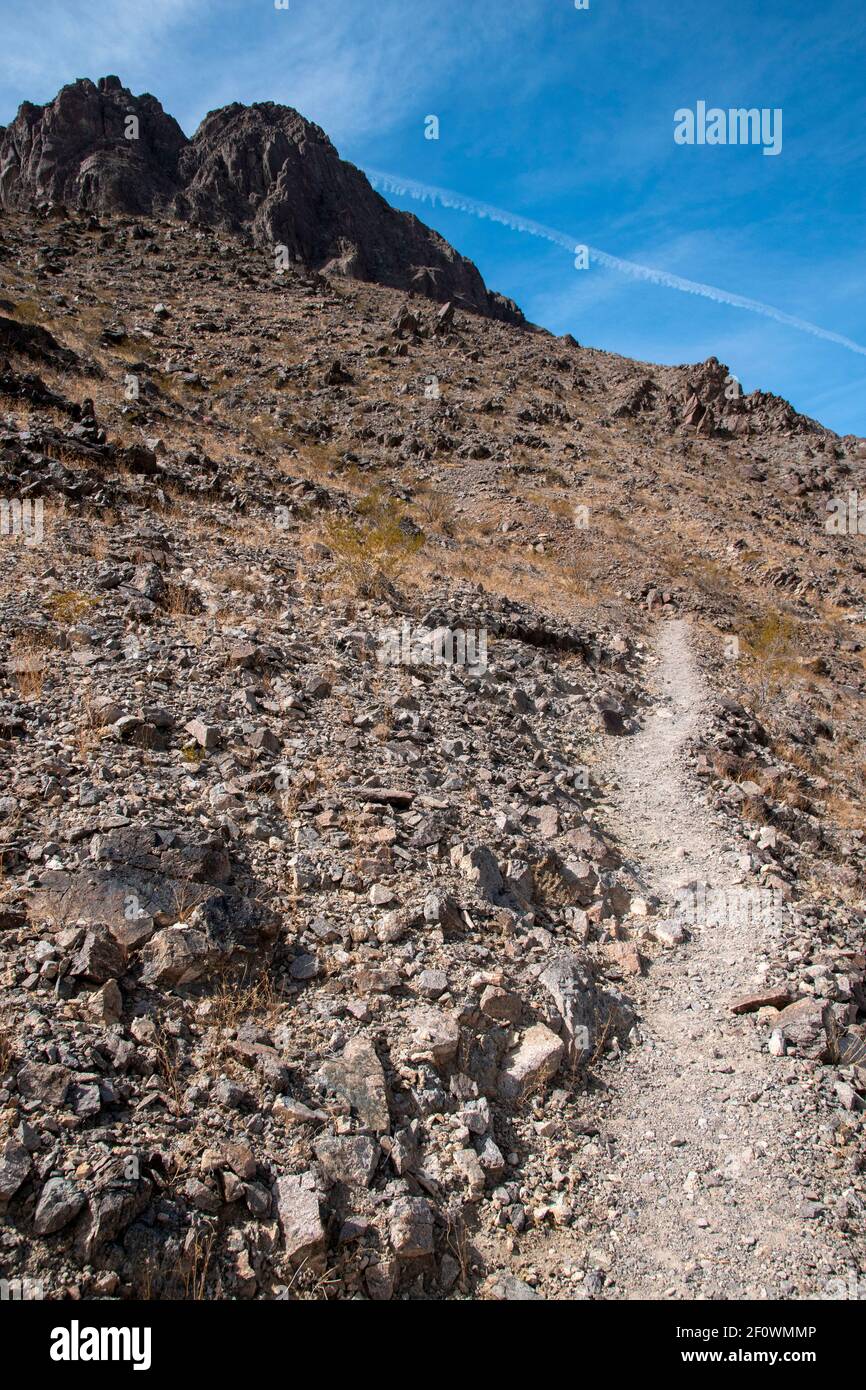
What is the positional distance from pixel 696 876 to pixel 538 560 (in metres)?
14.6

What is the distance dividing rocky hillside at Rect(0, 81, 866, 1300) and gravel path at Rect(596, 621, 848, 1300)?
3 centimetres

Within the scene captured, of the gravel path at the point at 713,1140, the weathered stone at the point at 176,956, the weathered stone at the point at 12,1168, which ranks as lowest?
the gravel path at the point at 713,1140

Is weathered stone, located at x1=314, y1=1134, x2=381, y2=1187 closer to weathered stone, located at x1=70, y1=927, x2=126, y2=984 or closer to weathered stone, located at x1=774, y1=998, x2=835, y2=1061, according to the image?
weathered stone, located at x1=70, y1=927, x2=126, y2=984

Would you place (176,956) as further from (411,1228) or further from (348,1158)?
(411,1228)

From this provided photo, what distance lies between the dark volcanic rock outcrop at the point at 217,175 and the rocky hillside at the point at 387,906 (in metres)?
46.4

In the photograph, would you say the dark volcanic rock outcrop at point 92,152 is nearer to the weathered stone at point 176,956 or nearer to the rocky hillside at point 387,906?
the rocky hillside at point 387,906

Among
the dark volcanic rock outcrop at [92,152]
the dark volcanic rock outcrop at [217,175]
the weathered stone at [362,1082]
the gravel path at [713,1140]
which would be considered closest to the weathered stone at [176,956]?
the weathered stone at [362,1082]

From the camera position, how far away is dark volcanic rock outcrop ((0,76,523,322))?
54.6 m

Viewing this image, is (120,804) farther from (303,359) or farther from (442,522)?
(303,359)

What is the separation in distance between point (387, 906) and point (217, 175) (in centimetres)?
7080

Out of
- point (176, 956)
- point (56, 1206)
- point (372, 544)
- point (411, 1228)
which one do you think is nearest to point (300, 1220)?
point (411, 1228)

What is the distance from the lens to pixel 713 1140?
5051 millimetres

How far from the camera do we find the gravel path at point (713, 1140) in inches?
164
